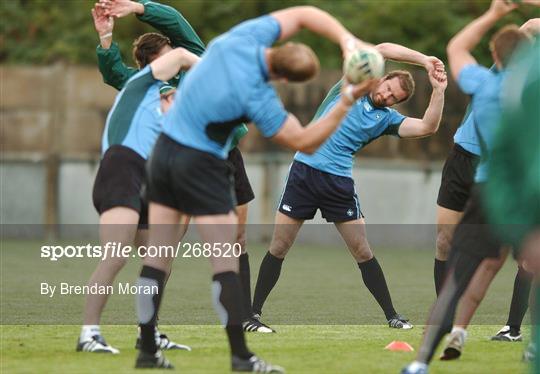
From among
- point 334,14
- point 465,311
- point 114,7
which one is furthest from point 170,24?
point 334,14

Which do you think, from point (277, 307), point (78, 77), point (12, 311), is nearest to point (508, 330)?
point (277, 307)

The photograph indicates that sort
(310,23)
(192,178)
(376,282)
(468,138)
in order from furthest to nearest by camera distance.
Result: (376,282) → (468,138) → (310,23) → (192,178)

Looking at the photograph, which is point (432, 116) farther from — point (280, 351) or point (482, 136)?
point (280, 351)

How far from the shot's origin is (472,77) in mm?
6977

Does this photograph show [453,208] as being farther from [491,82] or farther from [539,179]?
[539,179]

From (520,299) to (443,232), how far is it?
0.84 meters

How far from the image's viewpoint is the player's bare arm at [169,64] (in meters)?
7.84

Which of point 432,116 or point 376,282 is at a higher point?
point 432,116

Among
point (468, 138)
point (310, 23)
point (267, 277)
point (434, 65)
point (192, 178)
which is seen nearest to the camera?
point (192, 178)

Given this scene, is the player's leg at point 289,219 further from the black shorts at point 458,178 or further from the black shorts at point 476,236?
the black shorts at point 476,236

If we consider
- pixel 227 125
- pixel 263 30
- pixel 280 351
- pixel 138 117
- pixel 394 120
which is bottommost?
pixel 280 351

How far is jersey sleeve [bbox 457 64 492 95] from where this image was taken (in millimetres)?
6961

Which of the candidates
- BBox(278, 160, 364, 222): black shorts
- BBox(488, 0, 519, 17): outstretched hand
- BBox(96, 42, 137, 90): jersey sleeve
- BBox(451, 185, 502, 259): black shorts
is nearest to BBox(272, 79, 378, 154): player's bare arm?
BBox(488, 0, 519, 17): outstretched hand

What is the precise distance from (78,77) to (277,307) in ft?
34.4
